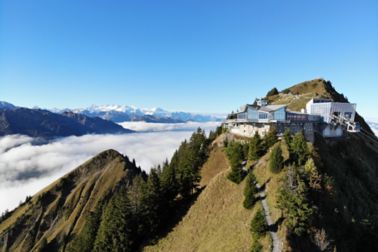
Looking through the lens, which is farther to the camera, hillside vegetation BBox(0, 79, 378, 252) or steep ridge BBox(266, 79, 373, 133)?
steep ridge BBox(266, 79, 373, 133)

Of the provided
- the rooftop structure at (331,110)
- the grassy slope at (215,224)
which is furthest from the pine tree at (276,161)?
the rooftop structure at (331,110)

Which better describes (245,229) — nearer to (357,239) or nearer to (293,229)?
(293,229)

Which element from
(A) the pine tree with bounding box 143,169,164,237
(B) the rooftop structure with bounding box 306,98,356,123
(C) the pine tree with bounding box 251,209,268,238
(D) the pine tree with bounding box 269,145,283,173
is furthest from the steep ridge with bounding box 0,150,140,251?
(C) the pine tree with bounding box 251,209,268,238

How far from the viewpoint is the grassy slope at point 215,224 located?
1591 inches

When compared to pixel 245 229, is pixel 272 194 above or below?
above

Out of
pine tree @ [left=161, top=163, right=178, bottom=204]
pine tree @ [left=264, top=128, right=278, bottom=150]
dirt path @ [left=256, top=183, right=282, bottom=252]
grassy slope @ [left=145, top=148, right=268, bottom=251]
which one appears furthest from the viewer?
pine tree @ [left=264, top=128, right=278, bottom=150]

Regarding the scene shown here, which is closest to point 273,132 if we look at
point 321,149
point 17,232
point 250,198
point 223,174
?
point 321,149

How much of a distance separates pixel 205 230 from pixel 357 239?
2666 cm

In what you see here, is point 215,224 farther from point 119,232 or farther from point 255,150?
point 119,232

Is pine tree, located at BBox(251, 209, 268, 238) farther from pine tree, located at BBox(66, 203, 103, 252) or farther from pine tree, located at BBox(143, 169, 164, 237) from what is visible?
pine tree, located at BBox(66, 203, 103, 252)

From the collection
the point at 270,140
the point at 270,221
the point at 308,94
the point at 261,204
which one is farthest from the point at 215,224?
the point at 308,94

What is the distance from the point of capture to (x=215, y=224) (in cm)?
4669

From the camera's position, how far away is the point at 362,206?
170ft

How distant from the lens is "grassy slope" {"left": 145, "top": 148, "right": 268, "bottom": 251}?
40.4 meters
